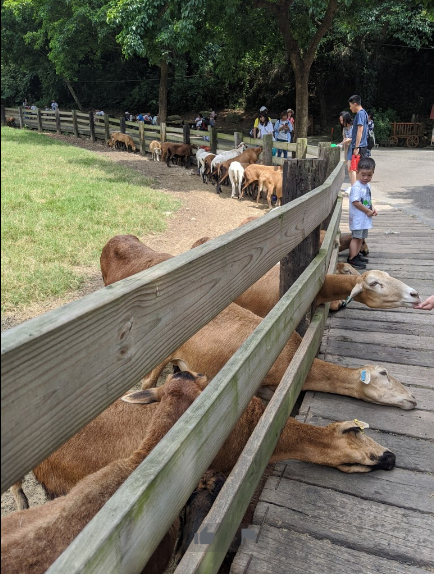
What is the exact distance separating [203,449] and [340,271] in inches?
162

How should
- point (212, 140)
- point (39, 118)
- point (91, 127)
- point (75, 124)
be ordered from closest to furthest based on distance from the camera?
point (212, 140) < point (91, 127) < point (75, 124) < point (39, 118)

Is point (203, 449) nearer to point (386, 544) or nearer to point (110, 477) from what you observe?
point (110, 477)

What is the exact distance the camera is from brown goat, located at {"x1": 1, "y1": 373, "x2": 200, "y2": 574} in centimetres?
161

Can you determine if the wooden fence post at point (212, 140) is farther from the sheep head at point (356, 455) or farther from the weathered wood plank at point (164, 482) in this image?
the weathered wood plank at point (164, 482)

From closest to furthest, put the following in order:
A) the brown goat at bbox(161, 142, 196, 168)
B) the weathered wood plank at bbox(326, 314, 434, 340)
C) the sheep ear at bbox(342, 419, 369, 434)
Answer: the sheep ear at bbox(342, 419, 369, 434) → the weathered wood plank at bbox(326, 314, 434, 340) → the brown goat at bbox(161, 142, 196, 168)

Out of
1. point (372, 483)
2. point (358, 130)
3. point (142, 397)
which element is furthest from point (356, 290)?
point (358, 130)

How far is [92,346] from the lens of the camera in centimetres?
99

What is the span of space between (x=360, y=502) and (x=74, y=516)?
1.47 meters

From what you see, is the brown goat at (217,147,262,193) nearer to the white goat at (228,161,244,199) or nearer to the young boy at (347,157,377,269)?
the white goat at (228,161,244,199)

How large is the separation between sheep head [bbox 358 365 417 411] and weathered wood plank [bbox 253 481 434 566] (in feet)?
3.10

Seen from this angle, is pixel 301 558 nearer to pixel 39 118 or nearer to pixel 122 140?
→ pixel 122 140

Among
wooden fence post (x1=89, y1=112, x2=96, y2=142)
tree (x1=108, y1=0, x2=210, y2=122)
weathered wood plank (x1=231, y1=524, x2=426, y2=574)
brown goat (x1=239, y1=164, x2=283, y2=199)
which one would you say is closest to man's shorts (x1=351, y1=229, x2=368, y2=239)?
weathered wood plank (x1=231, y1=524, x2=426, y2=574)

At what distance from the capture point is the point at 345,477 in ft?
8.97

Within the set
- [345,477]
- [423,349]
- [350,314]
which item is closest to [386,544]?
[345,477]
